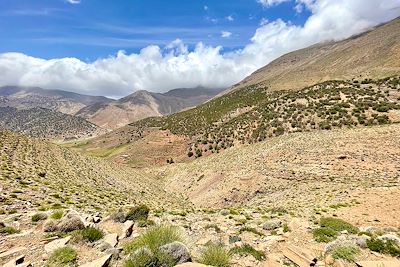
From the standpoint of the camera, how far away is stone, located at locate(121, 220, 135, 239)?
12842 millimetres

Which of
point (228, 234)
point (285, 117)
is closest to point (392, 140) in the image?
point (285, 117)

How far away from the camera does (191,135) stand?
279 feet

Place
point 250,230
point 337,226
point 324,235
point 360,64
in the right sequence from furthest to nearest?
point 360,64, point 337,226, point 250,230, point 324,235

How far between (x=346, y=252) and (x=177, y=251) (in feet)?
18.2

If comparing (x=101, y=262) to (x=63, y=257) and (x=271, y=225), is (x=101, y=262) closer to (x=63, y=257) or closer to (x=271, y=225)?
(x=63, y=257)

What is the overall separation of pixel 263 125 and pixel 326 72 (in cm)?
7403

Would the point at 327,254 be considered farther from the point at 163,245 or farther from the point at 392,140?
the point at 392,140

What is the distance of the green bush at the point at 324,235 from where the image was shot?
13.7m

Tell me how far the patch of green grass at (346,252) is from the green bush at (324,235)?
213cm

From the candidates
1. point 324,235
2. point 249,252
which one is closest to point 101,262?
point 249,252

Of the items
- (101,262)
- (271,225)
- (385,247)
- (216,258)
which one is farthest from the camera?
(271,225)

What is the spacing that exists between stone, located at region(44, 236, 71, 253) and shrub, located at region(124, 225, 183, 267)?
1.95 metres

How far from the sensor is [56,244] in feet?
36.2

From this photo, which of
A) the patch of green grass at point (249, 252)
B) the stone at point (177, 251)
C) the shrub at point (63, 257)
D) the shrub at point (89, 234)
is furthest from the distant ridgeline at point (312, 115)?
the shrub at point (63, 257)
